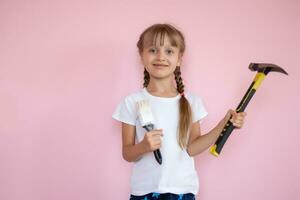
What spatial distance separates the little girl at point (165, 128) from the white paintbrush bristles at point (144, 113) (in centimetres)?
4

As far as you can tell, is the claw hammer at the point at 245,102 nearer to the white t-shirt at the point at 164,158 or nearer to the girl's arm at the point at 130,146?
the white t-shirt at the point at 164,158

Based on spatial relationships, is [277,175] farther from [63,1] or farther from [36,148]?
[63,1]

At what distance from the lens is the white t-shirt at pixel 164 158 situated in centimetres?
119

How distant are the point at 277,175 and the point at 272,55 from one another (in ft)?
1.50

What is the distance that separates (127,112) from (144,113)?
0.11 m

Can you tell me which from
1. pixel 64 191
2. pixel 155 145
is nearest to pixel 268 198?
pixel 155 145

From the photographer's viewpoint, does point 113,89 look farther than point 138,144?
Yes

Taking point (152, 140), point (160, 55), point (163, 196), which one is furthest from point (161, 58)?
point (163, 196)

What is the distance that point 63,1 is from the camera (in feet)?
4.78

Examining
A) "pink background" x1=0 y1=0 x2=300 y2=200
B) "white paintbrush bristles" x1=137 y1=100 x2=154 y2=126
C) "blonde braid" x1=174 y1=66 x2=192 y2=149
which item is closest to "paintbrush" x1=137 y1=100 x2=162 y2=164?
"white paintbrush bristles" x1=137 y1=100 x2=154 y2=126

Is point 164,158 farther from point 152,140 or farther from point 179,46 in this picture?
point 179,46

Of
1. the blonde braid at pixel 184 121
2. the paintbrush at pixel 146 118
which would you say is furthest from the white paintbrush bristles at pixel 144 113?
the blonde braid at pixel 184 121

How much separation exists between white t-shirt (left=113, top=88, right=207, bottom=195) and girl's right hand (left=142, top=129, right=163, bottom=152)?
0.10 m

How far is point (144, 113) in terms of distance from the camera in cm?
116
